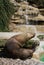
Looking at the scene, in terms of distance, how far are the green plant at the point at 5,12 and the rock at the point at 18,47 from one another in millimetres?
4940

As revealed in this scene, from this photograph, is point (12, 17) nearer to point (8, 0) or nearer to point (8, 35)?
point (8, 0)

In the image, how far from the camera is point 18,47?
10000mm

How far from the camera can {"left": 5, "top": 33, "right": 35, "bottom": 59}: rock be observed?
9.88 m

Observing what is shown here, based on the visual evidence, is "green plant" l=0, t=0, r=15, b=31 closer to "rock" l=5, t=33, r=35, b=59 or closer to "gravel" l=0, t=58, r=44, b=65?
"rock" l=5, t=33, r=35, b=59

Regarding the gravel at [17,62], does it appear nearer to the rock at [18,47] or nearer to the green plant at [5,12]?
the rock at [18,47]

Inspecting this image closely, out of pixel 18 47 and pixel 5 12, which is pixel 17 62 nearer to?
pixel 18 47

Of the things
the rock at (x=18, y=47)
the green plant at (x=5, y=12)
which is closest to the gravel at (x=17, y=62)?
the rock at (x=18, y=47)

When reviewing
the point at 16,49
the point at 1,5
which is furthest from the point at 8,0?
the point at 16,49

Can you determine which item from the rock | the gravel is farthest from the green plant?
the gravel

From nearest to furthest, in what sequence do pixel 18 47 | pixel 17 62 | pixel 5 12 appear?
pixel 17 62
pixel 18 47
pixel 5 12

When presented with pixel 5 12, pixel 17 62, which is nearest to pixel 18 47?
pixel 17 62

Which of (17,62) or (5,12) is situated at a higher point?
(5,12)

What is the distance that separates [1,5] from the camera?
15.1 m

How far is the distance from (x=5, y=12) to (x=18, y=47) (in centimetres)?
579
